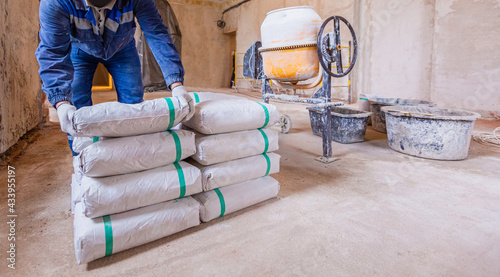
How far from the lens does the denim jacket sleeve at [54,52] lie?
1.35m

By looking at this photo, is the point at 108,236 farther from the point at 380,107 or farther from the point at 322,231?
the point at 380,107

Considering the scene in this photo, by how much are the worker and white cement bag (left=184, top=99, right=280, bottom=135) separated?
99mm

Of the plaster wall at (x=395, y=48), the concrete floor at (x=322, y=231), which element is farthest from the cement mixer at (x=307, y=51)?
the plaster wall at (x=395, y=48)

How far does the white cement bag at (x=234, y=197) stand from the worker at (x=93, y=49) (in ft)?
1.41

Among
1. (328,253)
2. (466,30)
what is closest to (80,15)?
(328,253)

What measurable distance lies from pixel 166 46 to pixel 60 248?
3.68ft

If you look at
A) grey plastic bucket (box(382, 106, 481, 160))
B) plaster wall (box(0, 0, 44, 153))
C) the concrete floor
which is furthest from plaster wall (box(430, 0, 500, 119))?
plaster wall (box(0, 0, 44, 153))

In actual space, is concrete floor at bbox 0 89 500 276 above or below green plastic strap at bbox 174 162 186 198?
below

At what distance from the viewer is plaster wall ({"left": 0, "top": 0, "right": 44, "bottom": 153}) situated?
240cm

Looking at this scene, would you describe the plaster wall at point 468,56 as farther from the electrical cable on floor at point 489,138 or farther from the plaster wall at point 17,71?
the plaster wall at point 17,71

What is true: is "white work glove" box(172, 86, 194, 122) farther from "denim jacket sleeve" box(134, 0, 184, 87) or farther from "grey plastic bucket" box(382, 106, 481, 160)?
"grey plastic bucket" box(382, 106, 481, 160)

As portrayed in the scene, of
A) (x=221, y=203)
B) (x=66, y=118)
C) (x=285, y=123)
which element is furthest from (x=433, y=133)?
(x=66, y=118)

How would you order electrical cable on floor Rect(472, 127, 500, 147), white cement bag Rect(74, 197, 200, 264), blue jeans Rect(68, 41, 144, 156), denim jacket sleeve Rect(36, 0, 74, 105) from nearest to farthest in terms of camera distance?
white cement bag Rect(74, 197, 200, 264) → denim jacket sleeve Rect(36, 0, 74, 105) → blue jeans Rect(68, 41, 144, 156) → electrical cable on floor Rect(472, 127, 500, 147)

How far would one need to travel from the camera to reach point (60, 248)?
1.28 metres
